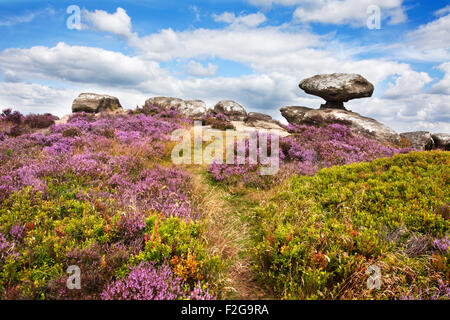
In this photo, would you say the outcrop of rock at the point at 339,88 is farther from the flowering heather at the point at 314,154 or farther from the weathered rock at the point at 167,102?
the weathered rock at the point at 167,102

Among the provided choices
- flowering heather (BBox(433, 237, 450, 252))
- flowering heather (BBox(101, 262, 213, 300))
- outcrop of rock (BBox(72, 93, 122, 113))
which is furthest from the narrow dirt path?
outcrop of rock (BBox(72, 93, 122, 113))

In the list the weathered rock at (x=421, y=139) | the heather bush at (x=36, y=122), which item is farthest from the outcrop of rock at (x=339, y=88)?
the heather bush at (x=36, y=122)

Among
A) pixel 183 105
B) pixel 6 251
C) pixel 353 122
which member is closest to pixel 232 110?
pixel 183 105

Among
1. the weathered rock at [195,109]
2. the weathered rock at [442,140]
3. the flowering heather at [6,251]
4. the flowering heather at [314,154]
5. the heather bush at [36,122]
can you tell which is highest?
the weathered rock at [195,109]

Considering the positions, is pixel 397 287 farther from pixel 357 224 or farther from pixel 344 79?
pixel 344 79

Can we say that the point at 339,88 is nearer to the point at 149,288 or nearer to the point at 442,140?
the point at 442,140

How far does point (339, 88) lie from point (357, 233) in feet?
61.9

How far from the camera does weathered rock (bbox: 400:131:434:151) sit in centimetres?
1783

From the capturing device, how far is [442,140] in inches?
734

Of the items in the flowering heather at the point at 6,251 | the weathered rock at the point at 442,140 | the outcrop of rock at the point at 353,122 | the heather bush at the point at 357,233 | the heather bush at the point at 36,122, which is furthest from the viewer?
the weathered rock at the point at 442,140

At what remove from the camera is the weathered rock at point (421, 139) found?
17828 millimetres

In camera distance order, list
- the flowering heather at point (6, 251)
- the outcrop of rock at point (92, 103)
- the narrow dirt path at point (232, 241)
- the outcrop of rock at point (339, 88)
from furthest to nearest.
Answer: the outcrop of rock at point (92, 103)
the outcrop of rock at point (339, 88)
the narrow dirt path at point (232, 241)
the flowering heather at point (6, 251)

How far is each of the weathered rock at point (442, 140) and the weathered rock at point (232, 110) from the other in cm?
1602

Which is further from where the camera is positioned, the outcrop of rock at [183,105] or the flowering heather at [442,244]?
the outcrop of rock at [183,105]
